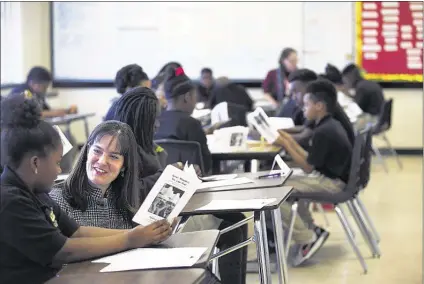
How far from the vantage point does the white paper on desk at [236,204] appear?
3.07 meters

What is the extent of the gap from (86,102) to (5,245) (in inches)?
342

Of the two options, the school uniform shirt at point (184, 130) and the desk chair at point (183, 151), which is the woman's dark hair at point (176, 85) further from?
the desk chair at point (183, 151)

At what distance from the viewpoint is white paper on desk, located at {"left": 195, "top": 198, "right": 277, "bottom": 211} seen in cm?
307

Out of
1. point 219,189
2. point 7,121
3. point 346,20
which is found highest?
point 346,20

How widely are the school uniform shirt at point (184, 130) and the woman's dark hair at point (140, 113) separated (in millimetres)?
1057

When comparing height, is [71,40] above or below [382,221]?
above

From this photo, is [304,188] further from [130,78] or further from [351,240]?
[130,78]

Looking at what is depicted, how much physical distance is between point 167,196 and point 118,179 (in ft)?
1.08

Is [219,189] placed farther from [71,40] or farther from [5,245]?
[71,40]

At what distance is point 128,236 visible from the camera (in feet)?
7.77

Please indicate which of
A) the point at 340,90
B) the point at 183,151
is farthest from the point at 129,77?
the point at 340,90

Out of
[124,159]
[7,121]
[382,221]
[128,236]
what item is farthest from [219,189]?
[382,221]

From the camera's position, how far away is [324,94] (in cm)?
511

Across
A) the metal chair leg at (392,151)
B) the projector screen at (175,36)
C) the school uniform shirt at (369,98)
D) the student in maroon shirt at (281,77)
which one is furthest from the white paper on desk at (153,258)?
the projector screen at (175,36)
